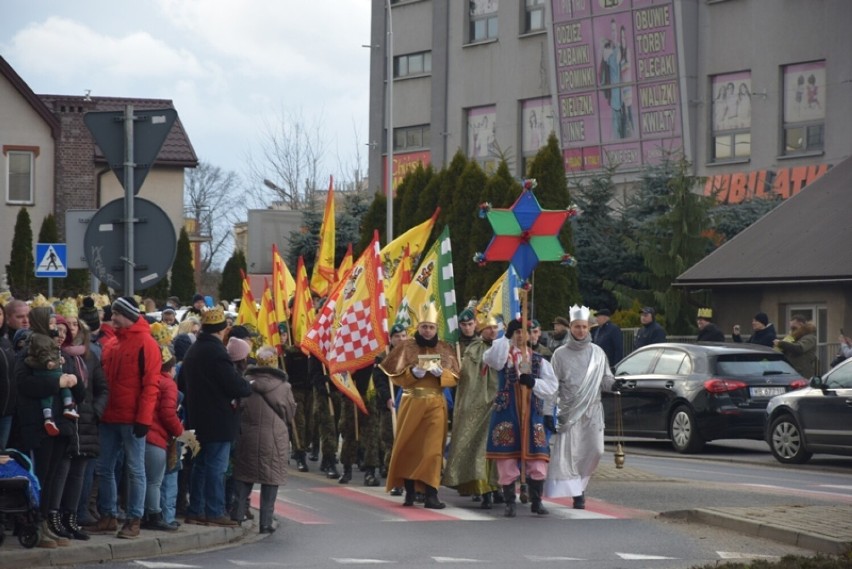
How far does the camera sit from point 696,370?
2356 centimetres

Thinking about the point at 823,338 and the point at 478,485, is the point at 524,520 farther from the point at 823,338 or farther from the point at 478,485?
the point at 823,338

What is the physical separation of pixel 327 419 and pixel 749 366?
7.02 metres

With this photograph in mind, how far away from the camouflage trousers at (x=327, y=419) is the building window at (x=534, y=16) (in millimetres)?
34841

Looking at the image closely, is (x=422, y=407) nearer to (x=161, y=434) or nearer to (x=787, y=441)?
(x=161, y=434)

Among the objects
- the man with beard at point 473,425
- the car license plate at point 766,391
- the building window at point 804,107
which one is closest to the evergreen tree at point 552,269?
the building window at point 804,107

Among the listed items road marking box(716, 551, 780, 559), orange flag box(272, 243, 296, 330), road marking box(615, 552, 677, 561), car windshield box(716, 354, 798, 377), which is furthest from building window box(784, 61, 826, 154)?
road marking box(615, 552, 677, 561)

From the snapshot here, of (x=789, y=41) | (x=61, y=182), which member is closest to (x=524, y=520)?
(x=789, y=41)

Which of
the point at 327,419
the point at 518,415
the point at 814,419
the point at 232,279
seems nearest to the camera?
the point at 518,415

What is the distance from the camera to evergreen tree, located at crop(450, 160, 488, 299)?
1623 inches

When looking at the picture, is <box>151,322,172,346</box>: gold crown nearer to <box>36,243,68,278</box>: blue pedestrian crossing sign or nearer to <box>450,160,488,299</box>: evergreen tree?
<box>36,243,68,278</box>: blue pedestrian crossing sign

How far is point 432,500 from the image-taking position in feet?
52.1

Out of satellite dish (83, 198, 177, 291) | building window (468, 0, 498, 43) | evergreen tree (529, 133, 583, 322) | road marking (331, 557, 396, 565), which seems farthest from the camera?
building window (468, 0, 498, 43)

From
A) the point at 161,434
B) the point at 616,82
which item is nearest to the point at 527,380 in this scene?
the point at 161,434

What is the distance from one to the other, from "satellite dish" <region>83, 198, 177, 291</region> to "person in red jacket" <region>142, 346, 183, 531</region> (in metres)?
0.67
